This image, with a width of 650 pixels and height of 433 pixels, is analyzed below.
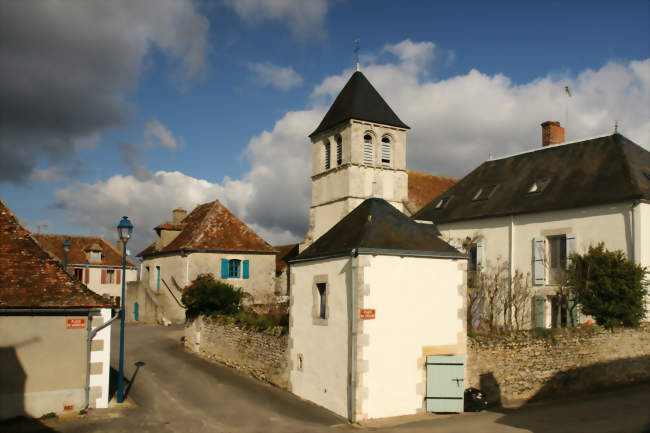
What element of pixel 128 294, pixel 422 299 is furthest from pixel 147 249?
pixel 422 299

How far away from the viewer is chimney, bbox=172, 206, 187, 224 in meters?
33.4

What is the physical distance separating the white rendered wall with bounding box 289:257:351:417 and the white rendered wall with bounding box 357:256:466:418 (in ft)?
2.10

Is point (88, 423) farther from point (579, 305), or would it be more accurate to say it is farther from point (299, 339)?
point (579, 305)

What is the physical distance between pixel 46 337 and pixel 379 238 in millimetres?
7972

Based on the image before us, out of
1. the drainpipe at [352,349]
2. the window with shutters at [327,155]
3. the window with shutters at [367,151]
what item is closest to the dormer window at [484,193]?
the window with shutters at [367,151]

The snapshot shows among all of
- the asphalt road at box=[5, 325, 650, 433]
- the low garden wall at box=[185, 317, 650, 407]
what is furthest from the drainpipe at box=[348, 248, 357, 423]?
the low garden wall at box=[185, 317, 650, 407]

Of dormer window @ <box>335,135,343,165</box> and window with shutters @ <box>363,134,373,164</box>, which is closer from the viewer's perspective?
window with shutters @ <box>363,134,373,164</box>

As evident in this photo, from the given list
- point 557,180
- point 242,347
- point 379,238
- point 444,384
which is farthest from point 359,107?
point 444,384

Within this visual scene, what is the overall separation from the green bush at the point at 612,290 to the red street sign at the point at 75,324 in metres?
14.9

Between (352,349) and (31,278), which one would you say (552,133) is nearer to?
(352,349)

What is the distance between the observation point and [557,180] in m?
23.4

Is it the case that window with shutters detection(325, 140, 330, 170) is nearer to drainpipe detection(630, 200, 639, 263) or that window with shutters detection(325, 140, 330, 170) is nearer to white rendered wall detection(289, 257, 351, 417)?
drainpipe detection(630, 200, 639, 263)

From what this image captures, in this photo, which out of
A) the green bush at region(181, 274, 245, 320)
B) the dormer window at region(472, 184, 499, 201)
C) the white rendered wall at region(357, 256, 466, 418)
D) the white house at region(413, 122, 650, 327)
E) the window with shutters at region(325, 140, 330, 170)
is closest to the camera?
the white rendered wall at region(357, 256, 466, 418)

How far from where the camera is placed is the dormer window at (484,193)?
25.8 m
